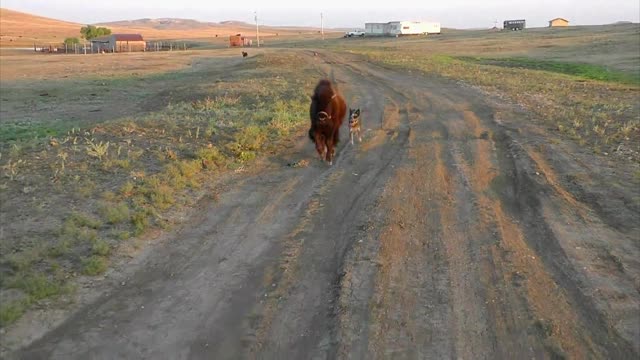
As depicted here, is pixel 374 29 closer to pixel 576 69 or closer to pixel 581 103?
pixel 576 69

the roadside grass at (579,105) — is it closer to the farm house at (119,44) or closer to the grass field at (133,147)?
the grass field at (133,147)

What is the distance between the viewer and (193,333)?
5699mm

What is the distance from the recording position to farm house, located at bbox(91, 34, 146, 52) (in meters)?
94.6

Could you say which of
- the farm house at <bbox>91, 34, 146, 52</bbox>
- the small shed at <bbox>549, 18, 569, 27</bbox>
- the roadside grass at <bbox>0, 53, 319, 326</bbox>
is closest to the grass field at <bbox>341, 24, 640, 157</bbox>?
the roadside grass at <bbox>0, 53, 319, 326</bbox>

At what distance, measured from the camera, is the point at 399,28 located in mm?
121625

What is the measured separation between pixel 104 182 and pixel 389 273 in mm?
6389

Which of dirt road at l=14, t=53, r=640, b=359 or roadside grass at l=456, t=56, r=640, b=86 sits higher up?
roadside grass at l=456, t=56, r=640, b=86

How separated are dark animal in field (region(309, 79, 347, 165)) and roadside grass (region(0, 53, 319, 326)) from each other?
1675 millimetres

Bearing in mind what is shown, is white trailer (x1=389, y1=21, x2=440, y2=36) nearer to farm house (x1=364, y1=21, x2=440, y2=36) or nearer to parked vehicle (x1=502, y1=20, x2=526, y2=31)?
farm house (x1=364, y1=21, x2=440, y2=36)

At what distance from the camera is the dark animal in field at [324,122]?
12.1m

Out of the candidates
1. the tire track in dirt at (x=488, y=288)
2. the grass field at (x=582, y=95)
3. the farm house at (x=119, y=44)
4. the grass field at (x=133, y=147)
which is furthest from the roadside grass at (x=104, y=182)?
the farm house at (x=119, y=44)

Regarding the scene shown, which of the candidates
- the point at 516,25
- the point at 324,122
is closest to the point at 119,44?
the point at 324,122

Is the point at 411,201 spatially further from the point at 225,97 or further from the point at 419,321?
the point at 225,97

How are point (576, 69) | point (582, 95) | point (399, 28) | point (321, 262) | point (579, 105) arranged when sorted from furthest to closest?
1. point (399, 28)
2. point (576, 69)
3. point (582, 95)
4. point (579, 105)
5. point (321, 262)
